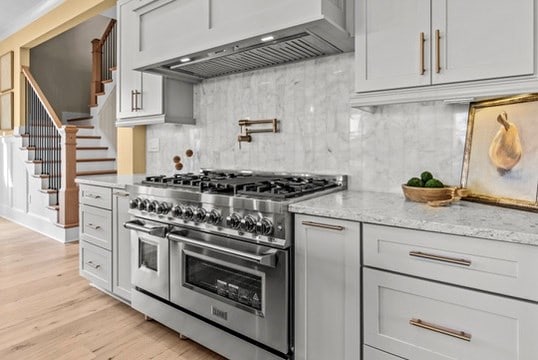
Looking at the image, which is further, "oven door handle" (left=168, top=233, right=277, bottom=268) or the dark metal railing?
the dark metal railing

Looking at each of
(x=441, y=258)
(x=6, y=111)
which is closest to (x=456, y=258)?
(x=441, y=258)

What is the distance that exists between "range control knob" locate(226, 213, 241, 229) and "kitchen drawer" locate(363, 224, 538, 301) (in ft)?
2.03

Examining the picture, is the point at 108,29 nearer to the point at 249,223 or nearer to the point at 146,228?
the point at 146,228

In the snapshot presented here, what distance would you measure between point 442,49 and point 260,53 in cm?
106

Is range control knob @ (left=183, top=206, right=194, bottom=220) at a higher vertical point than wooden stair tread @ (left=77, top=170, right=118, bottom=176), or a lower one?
lower

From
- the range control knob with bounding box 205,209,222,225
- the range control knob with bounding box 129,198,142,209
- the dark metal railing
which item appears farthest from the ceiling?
the range control knob with bounding box 205,209,222,225

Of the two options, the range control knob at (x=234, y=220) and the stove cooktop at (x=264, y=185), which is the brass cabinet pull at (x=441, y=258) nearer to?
the stove cooktop at (x=264, y=185)

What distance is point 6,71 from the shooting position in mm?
5578

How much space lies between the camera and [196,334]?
2000 mm

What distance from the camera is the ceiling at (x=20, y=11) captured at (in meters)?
4.29

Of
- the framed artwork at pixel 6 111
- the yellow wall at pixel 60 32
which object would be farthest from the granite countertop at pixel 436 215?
the framed artwork at pixel 6 111

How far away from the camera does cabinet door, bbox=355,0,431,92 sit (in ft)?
5.21

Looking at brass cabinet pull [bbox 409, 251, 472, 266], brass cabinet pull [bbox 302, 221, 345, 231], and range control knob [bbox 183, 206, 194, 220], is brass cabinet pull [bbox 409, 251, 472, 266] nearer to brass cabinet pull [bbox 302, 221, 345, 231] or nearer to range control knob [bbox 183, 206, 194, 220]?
brass cabinet pull [bbox 302, 221, 345, 231]

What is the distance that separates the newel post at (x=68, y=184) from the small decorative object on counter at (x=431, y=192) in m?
4.06
